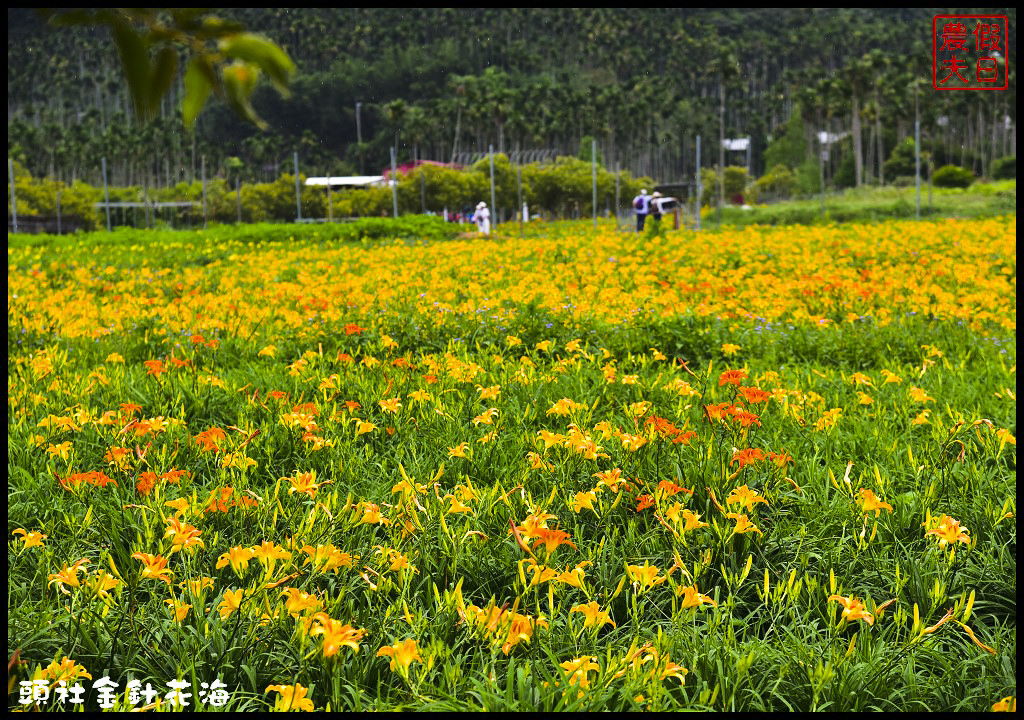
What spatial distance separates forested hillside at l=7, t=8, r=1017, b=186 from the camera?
201 feet

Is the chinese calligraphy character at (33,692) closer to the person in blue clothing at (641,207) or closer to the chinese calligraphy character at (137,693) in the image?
the chinese calligraphy character at (137,693)

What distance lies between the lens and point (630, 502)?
95.0 inches

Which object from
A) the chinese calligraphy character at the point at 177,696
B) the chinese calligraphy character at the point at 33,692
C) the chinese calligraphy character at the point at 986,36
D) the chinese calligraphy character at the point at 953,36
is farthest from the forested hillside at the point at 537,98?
the chinese calligraphy character at the point at 177,696

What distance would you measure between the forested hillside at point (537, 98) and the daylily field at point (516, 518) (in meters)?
47.8

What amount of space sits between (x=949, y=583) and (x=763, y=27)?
130m

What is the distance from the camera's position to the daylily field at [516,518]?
5.31 ft

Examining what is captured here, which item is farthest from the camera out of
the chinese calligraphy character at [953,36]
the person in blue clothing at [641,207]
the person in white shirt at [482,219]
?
the person in white shirt at [482,219]

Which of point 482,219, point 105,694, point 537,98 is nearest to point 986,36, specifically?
point 105,694

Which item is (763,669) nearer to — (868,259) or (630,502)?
(630,502)

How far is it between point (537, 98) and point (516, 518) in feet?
284

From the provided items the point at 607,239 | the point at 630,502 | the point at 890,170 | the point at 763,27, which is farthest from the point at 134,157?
the point at 763,27

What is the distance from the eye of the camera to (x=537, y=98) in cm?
8456

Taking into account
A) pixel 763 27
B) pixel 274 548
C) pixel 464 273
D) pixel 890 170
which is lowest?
pixel 274 548

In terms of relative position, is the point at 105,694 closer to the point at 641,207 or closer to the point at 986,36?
the point at 986,36
